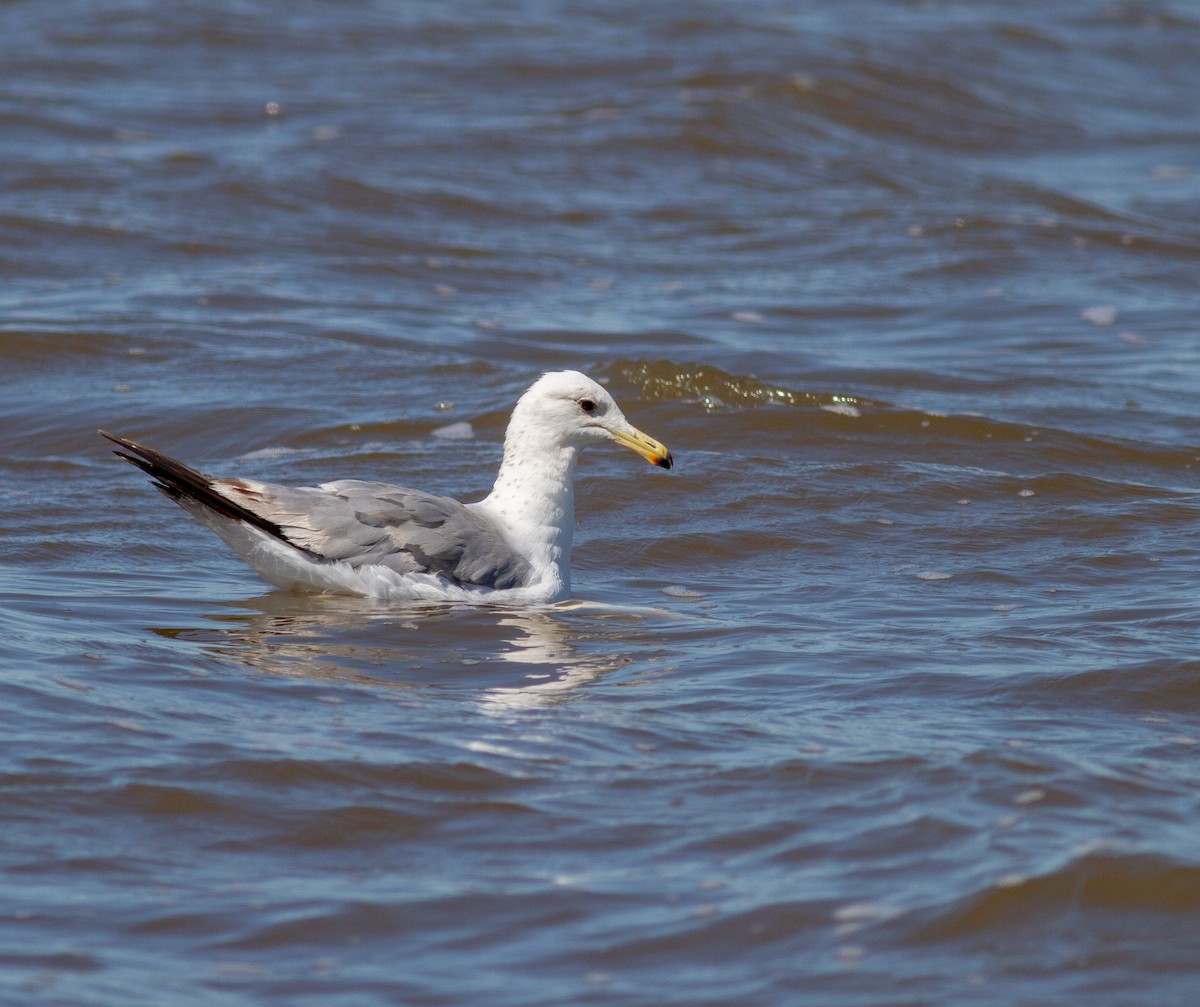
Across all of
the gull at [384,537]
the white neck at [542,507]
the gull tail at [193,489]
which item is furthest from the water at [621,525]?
the gull tail at [193,489]

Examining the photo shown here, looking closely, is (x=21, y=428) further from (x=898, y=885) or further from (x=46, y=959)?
(x=898, y=885)

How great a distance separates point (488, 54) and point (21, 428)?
432 inches

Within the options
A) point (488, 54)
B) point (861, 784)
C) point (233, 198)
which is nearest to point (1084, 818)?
point (861, 784)

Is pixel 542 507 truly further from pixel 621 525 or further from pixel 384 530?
pixel 621 525

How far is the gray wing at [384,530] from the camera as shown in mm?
7059

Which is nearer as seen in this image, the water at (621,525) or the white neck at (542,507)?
the water at (621,525)

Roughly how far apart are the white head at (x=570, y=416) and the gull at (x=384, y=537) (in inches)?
9.9

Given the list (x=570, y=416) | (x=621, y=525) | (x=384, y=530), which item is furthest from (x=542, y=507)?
(x=621, y=525)

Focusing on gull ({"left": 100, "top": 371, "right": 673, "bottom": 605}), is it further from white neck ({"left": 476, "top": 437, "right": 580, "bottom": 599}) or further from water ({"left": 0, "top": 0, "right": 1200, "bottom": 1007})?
water ({"left": 0, "top": 0, "right": 1200, "bottom": 1007})

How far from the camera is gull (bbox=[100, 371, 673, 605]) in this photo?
275 inches

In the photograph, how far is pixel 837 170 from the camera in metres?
16.4

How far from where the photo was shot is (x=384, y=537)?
716 centimetres

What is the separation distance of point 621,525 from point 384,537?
1876 mm

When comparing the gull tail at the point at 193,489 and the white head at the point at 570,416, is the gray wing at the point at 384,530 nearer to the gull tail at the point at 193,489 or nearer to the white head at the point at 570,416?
the gull tail at the point at 193,489
